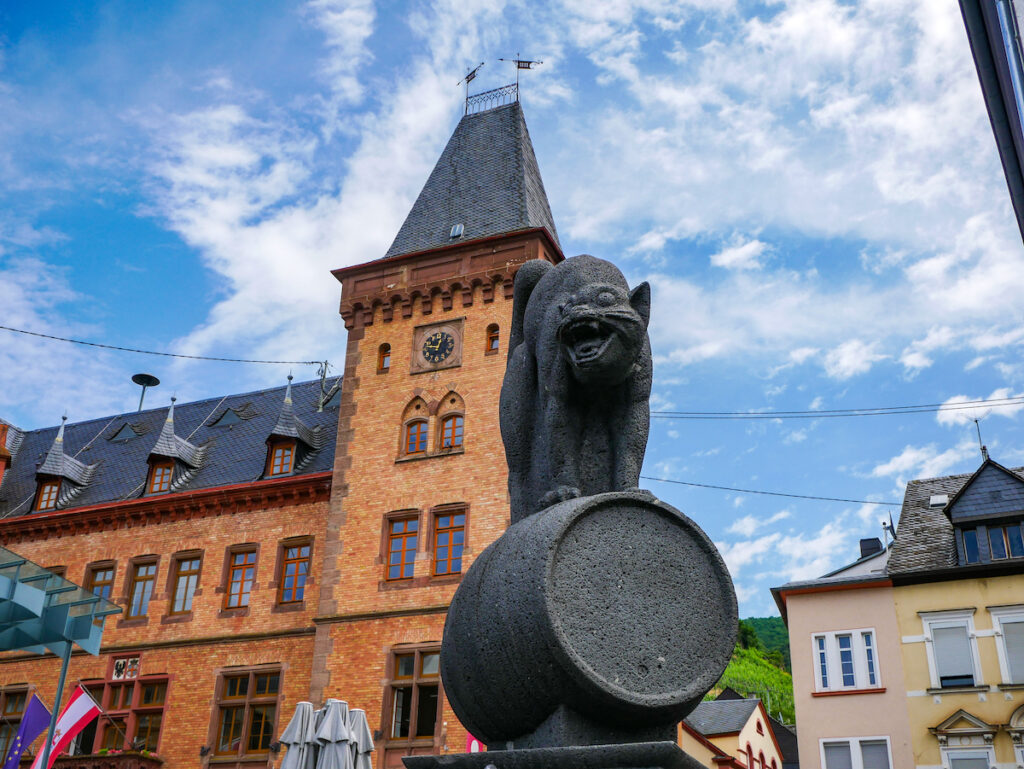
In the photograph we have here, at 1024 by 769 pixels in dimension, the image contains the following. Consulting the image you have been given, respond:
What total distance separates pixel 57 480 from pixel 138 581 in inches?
247

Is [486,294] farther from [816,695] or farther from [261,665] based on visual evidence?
[816,695]

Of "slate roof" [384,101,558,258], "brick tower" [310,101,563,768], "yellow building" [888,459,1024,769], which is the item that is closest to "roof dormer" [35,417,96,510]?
"brick tower" [310,101,563,768]

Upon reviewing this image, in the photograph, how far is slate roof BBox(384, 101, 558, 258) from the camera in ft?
105

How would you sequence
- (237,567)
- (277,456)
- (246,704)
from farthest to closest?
(277,456)
(237,567)
(246,704)

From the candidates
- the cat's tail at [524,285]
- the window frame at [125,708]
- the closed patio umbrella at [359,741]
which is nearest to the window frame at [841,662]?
the closed patio umbrella at [359,741]

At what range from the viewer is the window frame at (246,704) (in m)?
26.8

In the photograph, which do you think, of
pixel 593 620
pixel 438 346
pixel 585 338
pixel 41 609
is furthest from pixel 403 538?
pixel 593 620

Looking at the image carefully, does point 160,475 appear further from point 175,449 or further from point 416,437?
point 416,437

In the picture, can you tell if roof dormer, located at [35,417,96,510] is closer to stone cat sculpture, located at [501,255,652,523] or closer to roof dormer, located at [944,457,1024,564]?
roof dormer, located at [944,457,1024,564]

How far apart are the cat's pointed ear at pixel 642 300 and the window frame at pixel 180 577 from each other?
2716 centimetres

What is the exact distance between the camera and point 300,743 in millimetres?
16734

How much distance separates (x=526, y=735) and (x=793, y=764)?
54.1 m

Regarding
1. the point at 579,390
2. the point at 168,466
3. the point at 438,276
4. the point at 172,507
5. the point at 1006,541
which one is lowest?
the point at 579,390

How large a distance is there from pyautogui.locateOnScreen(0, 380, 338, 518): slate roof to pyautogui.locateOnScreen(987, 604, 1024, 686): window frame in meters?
18.4
